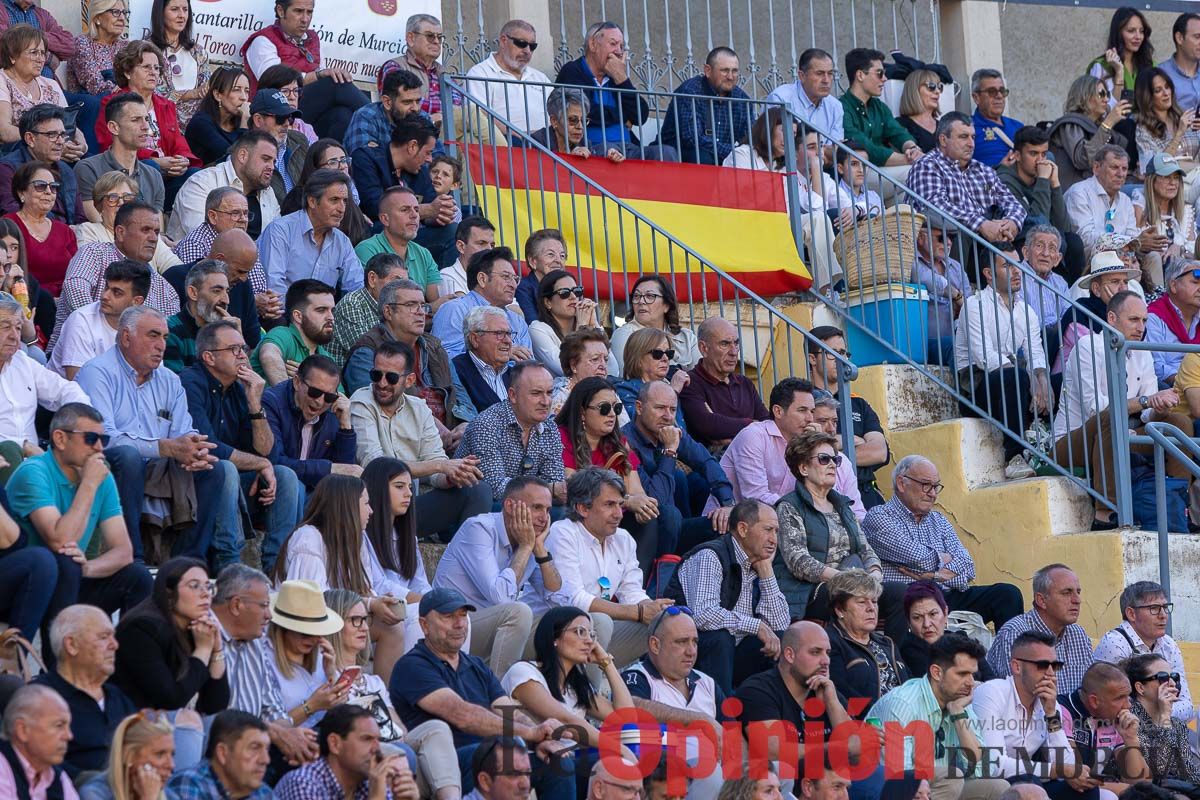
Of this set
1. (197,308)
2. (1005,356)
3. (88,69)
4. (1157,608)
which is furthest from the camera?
(88,69)

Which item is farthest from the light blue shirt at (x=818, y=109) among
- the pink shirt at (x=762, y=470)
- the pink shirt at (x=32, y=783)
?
the pink shirt at (x=32, y=783)

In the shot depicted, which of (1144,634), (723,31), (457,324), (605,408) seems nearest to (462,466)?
(605,408)

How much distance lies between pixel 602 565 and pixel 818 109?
6.44m

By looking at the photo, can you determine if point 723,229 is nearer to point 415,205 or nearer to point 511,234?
point 511,234

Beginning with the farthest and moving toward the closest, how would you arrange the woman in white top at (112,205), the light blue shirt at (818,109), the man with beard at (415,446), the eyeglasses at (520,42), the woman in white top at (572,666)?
the light blue shirt at (818,109) → the eyeglasses at (520,42) → the woman in white top at (112,205) → the man with beard at (415,446) → the woman in white top at (572,666)

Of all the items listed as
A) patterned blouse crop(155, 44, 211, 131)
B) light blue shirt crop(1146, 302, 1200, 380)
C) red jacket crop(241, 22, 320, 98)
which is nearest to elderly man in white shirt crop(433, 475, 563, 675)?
patterned blouse crop(155, 44, 211, 131)

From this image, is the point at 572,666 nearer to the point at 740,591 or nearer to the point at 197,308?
the point at 740,591

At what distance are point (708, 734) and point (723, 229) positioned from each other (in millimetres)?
5627

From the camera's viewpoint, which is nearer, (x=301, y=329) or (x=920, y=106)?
(x=301, y=329)

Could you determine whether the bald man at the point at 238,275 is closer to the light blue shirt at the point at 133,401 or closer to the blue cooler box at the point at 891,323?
the light blue shirt at the point at 133,401

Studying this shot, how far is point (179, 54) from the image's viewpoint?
45.3ft

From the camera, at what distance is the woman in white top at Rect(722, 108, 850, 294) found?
46.7 ft

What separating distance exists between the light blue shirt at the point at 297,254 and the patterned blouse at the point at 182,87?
67.3 inches

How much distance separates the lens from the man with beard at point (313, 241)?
473 inches
